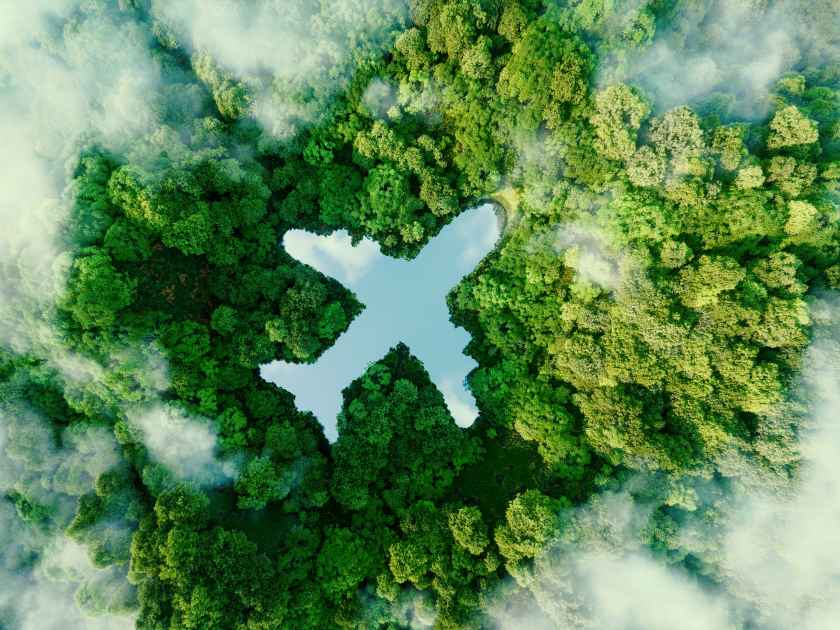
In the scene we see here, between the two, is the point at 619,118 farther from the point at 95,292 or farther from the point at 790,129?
the point at 95,292

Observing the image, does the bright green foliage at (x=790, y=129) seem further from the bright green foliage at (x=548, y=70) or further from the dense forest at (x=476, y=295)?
the bright green foliage at (x=548, y=70)

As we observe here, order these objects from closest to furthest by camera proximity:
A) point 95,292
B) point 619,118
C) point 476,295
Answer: point 95,292 → point 619,118 → point 476,295

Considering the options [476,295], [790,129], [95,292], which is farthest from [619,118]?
[95,292]

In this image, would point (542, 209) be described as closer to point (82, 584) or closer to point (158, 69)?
point (158, 69)

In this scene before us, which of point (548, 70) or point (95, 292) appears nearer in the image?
point (95, 292)

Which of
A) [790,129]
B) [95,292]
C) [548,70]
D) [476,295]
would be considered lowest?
[95,292]

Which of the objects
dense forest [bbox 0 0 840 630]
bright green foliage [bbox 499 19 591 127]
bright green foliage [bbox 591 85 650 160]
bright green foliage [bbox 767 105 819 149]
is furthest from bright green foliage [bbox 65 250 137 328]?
bright green foliage [bbox 767 105 819 149]

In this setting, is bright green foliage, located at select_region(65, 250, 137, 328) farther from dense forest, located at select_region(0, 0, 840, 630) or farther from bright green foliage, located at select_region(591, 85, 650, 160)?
bright green foliage, located at select_region(591, 85, 650, 160)

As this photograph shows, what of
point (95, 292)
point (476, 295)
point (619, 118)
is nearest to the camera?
point (95, 292)

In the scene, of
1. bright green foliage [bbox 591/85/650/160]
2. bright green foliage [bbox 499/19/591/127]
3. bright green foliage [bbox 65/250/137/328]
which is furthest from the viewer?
bright green foliage [bbox 499/19/591/127]
